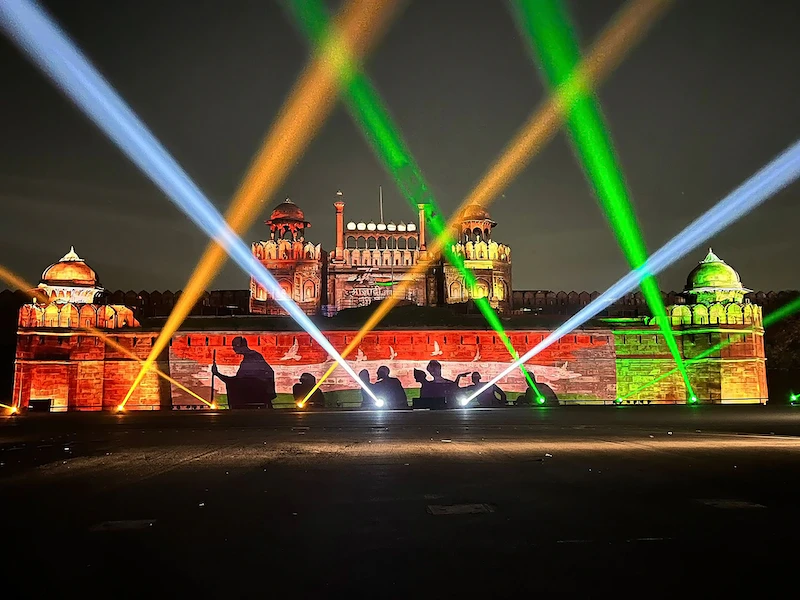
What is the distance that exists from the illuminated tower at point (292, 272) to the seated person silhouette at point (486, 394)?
1469 cm

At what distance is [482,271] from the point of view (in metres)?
42.3

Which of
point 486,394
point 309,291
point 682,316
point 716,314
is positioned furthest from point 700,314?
point 309,291

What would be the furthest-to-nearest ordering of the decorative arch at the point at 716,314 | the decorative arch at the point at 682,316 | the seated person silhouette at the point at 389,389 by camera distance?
the decorative arch at the point at 682,316 < the decorative arch at the point at 716,314 < the seated person silhouette at the point at 389,389

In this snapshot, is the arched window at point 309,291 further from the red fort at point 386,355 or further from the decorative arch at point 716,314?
the decorative arch at point 716,314

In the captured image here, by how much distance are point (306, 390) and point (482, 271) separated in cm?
1756

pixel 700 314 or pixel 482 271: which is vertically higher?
pixel 482 271

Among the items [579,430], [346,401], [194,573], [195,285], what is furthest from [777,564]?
[195,285]

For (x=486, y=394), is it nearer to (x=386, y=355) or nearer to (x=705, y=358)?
(x=386, y=355)

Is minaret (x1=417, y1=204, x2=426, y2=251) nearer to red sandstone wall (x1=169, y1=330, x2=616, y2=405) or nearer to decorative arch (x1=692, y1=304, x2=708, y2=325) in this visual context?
red sandstone wall (x1=169, y1=330, x2=616, y2=405)

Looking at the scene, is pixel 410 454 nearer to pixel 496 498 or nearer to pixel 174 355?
pixel 496 498

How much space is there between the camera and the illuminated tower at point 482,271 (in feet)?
137

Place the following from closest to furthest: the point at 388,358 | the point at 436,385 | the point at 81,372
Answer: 1. the point at 436,385
2. the point at 388,358
3. the point at 81,372

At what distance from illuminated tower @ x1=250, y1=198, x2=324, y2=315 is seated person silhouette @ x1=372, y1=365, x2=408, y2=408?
12.5 metres

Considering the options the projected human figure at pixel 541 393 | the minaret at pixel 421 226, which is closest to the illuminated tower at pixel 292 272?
the minaret at pixel 421 226
